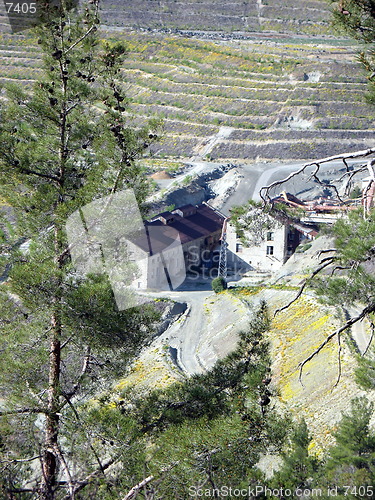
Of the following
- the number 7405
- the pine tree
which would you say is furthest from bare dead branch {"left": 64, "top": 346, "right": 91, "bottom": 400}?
the number 7405

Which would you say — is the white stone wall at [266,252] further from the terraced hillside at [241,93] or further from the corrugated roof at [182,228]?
the terraced hillside at [241,93]

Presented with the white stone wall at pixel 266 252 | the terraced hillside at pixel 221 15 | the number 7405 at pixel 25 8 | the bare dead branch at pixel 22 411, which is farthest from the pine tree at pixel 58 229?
the terraced hillside at pixel 221 15

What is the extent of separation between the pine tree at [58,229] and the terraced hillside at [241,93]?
37547 mm

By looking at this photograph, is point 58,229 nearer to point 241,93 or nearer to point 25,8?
point 25,8

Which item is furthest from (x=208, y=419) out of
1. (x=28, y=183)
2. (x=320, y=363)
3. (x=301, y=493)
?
(x=320, y=363)

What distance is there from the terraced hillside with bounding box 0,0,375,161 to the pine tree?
37.5m

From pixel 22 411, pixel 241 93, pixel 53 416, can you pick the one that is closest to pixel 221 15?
pixel 241 93

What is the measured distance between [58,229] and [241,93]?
174 feet

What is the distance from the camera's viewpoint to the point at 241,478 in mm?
6684

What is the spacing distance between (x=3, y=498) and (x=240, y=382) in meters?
3.07

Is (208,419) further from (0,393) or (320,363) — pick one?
(320,363)

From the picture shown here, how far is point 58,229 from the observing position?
777 centimetres

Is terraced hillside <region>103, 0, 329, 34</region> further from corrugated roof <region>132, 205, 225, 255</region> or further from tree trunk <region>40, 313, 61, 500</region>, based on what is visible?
tree trunk <region>40, 313, 61, 500</region>

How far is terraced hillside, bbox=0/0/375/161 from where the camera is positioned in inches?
2030
